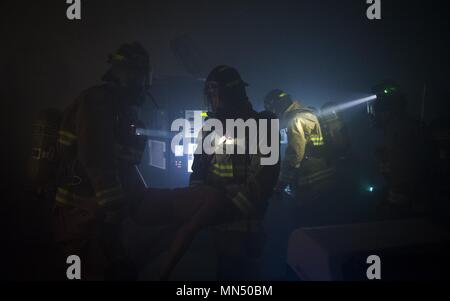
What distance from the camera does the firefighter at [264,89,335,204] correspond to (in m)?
3.60

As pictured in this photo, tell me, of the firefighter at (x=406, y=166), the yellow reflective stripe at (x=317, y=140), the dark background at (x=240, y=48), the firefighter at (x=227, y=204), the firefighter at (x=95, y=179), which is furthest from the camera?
the dark background at (x=240, y=48)

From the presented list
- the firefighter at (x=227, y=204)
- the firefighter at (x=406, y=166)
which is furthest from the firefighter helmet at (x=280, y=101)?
the firefighter at (x=227, y=204)

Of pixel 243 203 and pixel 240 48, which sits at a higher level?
pixel 240 48

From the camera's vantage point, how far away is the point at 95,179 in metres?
1.71

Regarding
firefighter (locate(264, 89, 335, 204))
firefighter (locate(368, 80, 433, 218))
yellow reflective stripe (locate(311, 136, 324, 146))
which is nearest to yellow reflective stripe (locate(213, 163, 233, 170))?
firefighter (locate(264, 89, 335, 204))

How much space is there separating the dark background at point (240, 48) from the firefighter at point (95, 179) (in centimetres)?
230

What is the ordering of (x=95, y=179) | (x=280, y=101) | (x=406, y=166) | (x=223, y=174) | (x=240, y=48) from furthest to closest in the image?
(x=240, y=48)
(x=280, y=101)
(x=406, y=166)
(x=223, y=174)
(x=95, y=179)

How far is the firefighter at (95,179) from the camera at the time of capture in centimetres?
174

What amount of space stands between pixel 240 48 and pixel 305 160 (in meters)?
2.89

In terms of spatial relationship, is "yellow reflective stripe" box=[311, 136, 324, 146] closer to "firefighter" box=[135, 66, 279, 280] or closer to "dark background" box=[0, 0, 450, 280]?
"firefighter" box=[135, 66, 279, 280]

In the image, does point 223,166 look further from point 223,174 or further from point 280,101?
point 280,101

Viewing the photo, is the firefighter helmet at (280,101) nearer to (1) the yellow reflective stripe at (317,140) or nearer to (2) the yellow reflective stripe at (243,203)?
(1) the yellow reflective stripe at (317,140)

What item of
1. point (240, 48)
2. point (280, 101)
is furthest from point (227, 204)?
point (240, 48)
